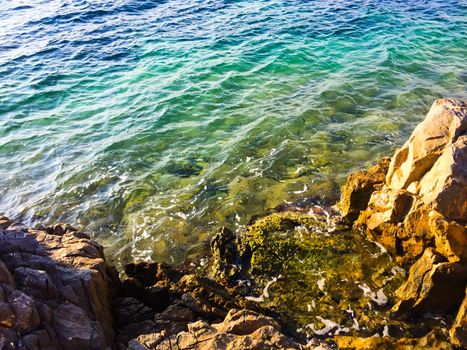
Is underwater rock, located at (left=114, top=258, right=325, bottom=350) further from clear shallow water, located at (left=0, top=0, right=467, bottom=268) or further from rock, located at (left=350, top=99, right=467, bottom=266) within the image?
rock, located at (left=350, top=99, right=467, bottom=266)

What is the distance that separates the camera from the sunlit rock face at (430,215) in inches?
303

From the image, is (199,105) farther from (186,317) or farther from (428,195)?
(186,317)

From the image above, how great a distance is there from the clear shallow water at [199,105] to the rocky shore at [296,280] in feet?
5.62

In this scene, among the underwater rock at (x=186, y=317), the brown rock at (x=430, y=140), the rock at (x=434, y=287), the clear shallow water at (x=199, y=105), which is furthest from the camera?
the clear shallow water at (x=199, y=105)

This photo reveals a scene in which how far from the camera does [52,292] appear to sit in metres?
6.45

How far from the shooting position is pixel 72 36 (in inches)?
971

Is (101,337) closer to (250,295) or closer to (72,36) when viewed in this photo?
(250,295)

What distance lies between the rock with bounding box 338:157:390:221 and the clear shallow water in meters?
1.45

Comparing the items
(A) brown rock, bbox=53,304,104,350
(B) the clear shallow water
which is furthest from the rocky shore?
(B) the clear shallow water

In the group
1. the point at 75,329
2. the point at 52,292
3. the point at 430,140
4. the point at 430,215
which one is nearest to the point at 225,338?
the point at 75,329

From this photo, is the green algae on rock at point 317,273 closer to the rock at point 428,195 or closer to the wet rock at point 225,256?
the wet rock at point 225,256

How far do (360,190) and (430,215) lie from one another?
84.2 inches

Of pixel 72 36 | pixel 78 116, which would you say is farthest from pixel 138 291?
pixel 72 36

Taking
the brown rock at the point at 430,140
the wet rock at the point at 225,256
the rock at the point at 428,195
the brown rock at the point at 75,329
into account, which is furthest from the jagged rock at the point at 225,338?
the brown rock at the point at 430,140
